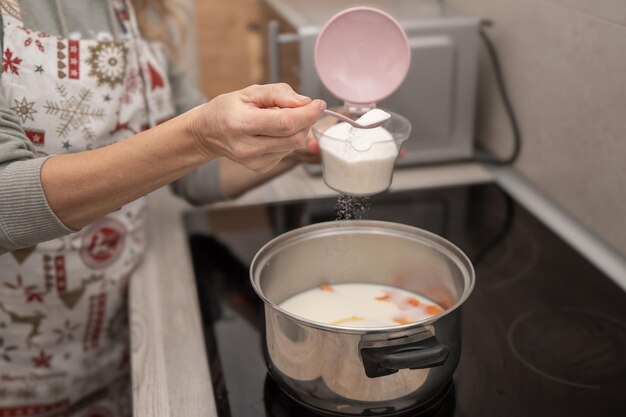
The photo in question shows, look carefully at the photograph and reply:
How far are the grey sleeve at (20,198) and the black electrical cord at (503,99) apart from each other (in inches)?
34.1

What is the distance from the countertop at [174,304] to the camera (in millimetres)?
842

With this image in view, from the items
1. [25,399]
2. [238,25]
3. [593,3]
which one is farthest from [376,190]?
[238,25]

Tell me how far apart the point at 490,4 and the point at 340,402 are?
0.94 m

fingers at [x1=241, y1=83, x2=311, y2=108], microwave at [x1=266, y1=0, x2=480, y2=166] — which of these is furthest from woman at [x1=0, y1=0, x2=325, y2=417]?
microwave at [x1=266, y1=0, x2=480, y2=166]

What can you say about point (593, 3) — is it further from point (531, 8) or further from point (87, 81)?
point (87, 81)

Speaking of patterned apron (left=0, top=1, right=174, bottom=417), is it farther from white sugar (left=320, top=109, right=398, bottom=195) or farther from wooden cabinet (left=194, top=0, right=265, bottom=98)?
wooden cabinet (left=194, top=0, right=265, bottom=98)

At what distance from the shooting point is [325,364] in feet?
2.40

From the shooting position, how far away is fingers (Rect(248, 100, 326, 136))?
725 mm

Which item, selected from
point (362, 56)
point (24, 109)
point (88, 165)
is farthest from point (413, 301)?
point (24, 109)

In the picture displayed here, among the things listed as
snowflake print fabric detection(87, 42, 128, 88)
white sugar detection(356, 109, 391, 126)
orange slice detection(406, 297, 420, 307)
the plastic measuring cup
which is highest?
snowflake print fabric detection(87, 42, 128, 88)

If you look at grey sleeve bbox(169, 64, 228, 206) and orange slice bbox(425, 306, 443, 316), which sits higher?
grey sleeve bbox(169, 64, 228, 206)

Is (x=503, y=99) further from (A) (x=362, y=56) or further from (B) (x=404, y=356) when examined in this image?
(B) (x=404, y=356)

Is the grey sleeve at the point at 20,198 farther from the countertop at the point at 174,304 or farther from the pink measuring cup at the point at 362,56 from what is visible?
the pink measuring cup at the point at 362,56

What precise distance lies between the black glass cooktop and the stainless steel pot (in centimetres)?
6
